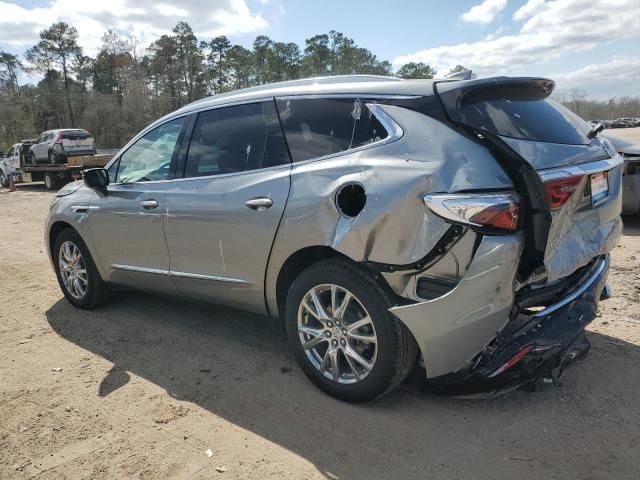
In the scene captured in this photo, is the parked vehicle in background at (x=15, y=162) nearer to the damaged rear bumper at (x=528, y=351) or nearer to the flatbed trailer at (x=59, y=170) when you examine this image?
the flatbed trailer at (x=59, y=170)

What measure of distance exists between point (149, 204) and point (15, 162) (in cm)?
2378

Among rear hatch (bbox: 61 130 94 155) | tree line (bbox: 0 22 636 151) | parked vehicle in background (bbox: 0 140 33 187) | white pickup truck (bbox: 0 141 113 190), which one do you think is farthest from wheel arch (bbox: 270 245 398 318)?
tree line (bbox: 0 22 636 151)

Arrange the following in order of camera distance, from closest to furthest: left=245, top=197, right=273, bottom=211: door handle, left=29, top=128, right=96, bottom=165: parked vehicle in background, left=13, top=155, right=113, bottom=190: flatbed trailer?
left=245, top=197, right=273, bottom=211: door handle, left=13, top=155, right=113, bottom=190: flatbed trailer, left=29, top=128, right=96, bottom=165: parked vehicle in background

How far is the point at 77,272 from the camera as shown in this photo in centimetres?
493

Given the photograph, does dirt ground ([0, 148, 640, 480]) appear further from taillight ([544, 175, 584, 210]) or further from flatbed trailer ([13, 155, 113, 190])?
flatbed trailer ([13, 155, 113, 190])

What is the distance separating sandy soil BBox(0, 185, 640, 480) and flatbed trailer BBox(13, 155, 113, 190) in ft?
58.4

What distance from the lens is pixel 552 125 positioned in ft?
9.37

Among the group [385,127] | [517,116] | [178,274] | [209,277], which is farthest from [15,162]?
[517,116]

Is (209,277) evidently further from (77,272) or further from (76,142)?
(76,142)

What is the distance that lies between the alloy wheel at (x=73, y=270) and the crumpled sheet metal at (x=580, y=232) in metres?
4.08

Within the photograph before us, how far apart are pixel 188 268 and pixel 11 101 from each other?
61.6 meters

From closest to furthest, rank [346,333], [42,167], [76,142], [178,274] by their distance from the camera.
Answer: [346,333]
[178,274]
[42,167]
[76,142]

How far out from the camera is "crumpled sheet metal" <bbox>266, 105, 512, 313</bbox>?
2.51 metres

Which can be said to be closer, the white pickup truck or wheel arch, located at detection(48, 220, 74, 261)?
wheel arch, located at detection(48, 220, 74, 261)
